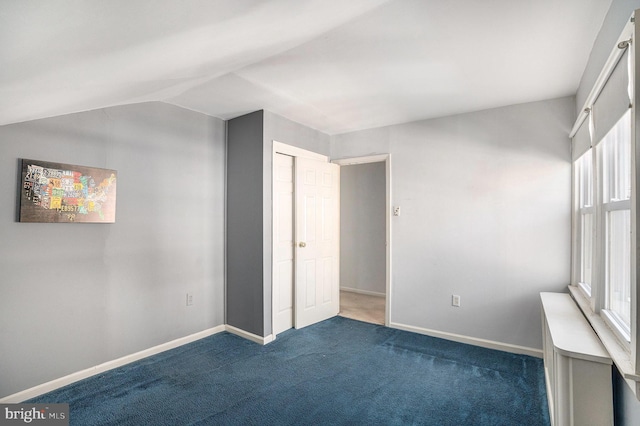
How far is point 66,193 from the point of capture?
247cm

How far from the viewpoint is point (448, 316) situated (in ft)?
11.5

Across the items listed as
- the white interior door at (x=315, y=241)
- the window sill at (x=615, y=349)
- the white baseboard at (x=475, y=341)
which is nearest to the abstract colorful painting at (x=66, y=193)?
the white interior door at (x=315, y=241)

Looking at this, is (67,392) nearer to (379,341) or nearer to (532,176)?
(379,341)

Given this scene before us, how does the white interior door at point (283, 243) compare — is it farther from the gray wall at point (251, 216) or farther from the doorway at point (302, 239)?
the gray wall at point (251, 216)

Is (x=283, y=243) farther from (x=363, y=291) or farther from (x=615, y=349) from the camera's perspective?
(x=615, y=349)

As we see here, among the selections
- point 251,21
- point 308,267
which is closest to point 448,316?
point 308,267

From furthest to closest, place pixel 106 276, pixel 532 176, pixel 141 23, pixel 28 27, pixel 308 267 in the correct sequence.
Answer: pixel 308 267
pixel 532 176
pixel 106 276
pixel 141 23
pixel 28 27

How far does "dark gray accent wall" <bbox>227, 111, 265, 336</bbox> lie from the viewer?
3.42 meters

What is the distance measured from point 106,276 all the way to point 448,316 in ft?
11.1

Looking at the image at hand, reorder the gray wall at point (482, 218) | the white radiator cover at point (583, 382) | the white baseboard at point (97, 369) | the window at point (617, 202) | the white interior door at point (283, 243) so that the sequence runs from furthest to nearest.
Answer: the white interior door at point (283, 243) → the gray wall at point (482, 218) → the white baseboard at point (97, 369) → the white radiator cover at point (583, 382) → the window at point (617, 202)

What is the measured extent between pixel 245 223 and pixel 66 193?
158 centimetres

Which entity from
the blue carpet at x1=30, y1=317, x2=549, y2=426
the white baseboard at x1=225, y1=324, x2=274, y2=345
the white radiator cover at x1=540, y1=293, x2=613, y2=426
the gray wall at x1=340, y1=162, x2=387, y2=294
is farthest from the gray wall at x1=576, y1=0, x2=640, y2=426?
the gray wall at x1=340, y1=162, x2=387, y2=294

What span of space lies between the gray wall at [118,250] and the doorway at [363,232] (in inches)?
107

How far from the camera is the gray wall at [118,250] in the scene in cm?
227
